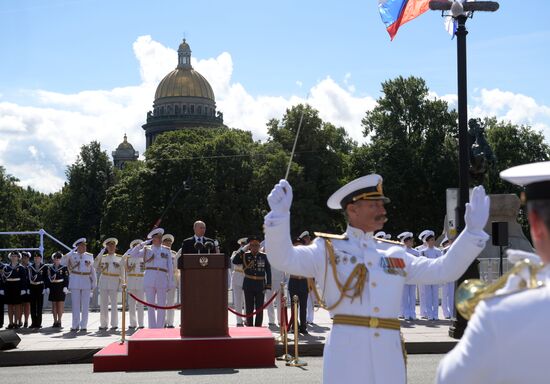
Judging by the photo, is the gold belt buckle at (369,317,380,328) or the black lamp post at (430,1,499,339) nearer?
the gold belt buckle at (369,317,380,328)

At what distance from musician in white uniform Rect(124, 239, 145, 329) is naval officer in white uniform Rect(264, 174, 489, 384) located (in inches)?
561

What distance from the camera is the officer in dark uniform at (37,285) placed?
20.5 metres

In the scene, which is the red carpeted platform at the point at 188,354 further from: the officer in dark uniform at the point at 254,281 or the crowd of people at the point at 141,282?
the officer in dark uniform at the point at 254,281

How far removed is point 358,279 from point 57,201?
93798 millimetres

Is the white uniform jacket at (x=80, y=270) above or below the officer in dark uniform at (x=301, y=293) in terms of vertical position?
above

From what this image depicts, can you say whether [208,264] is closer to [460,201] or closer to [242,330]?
[242,330]

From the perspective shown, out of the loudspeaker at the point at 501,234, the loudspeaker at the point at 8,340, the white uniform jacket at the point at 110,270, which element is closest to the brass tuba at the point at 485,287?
the loudspeaker at the point at 8,340

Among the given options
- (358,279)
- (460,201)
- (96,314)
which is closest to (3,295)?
(96,314)

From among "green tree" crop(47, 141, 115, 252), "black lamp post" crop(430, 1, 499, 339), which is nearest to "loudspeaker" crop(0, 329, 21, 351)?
"black lamp post" crop(430, 1, 499, 339)

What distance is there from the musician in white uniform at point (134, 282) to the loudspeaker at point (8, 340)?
14.3 ft

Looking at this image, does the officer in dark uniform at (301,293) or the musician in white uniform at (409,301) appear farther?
the musician in white uniform at (409,301)

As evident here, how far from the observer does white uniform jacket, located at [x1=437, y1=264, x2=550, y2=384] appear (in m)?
2.41

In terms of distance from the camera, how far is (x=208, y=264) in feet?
46.1

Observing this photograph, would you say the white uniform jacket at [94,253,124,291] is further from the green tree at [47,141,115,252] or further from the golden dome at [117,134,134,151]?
the golden dome at [117,134,134,151]
